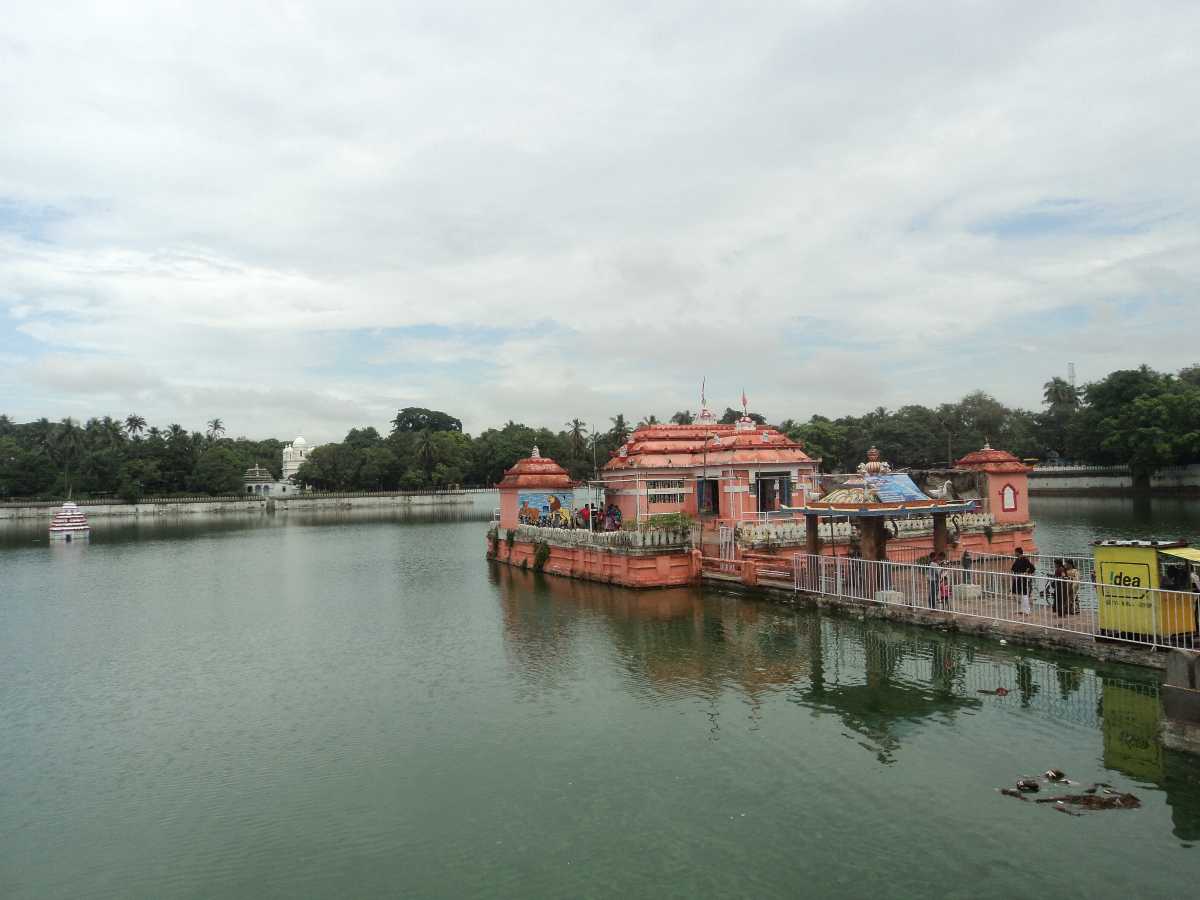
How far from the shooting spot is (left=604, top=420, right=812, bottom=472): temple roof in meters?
30.8

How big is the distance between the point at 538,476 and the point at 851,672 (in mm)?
23564

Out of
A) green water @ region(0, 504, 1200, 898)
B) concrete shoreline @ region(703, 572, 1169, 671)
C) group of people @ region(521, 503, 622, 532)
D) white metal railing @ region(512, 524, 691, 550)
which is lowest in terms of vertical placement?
green water @ region(0, 504, 1200, 898)

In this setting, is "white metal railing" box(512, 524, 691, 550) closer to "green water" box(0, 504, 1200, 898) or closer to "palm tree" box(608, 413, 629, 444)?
"green water" box(0, 504, 1200, 898)

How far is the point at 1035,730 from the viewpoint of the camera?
42.6 feet


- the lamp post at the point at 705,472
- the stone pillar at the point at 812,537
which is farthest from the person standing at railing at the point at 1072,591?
the lamp post at the point at 705,472

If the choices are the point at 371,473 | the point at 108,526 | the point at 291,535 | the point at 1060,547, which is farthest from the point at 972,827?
the point at 371,473

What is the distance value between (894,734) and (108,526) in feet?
294

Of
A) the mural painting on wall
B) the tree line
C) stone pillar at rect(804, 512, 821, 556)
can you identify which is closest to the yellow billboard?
stone pillar at rect(804, 512, 821, 556)

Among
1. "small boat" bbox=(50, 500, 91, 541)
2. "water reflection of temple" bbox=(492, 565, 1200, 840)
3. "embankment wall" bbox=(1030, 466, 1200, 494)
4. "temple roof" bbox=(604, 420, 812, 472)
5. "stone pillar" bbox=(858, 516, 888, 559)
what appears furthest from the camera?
Answer: "embankment wall" bbox=(1030, 466, 1200, 494)

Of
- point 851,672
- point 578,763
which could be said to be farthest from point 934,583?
point 578,763

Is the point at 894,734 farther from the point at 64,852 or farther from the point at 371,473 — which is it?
the point at 371,473

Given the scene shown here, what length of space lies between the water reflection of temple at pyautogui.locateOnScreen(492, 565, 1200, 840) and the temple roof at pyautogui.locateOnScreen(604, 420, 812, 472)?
657 centimetres

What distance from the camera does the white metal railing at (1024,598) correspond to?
15164mm

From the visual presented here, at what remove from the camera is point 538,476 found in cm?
3897
